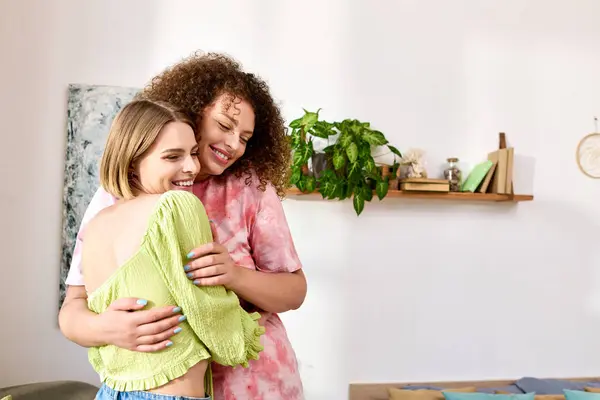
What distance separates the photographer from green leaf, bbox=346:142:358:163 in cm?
281

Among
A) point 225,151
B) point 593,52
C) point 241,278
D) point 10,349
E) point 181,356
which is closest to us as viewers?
point 181,356

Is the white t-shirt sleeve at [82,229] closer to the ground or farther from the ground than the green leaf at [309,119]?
closer to the ground

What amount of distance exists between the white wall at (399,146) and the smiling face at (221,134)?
1.66 metres

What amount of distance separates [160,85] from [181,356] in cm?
69

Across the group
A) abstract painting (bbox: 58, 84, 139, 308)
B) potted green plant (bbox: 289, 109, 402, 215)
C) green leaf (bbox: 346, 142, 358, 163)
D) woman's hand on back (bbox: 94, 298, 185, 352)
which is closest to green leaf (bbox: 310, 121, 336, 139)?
potted green plant (bbox: 289, 109, 402, 215)

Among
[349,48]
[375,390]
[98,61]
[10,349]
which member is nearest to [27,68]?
[98,61]

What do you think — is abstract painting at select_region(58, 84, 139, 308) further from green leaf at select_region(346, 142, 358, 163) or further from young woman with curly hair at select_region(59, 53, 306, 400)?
young woman with curly hair at select_region(59, 53, 306, 400)

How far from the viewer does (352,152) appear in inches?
111

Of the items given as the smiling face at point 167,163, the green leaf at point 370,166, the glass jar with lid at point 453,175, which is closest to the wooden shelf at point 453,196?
the glass jar with lid at point 453,175

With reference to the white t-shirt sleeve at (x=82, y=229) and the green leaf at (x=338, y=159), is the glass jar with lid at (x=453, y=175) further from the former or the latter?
the white t-shirt sleeve at (x=82, y=229)

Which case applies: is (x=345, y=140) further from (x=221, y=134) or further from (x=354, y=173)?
(x=221, y=134)

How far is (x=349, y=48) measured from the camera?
307 cm

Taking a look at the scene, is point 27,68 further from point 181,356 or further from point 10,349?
point 181,356

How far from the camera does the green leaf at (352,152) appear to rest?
110 inches
